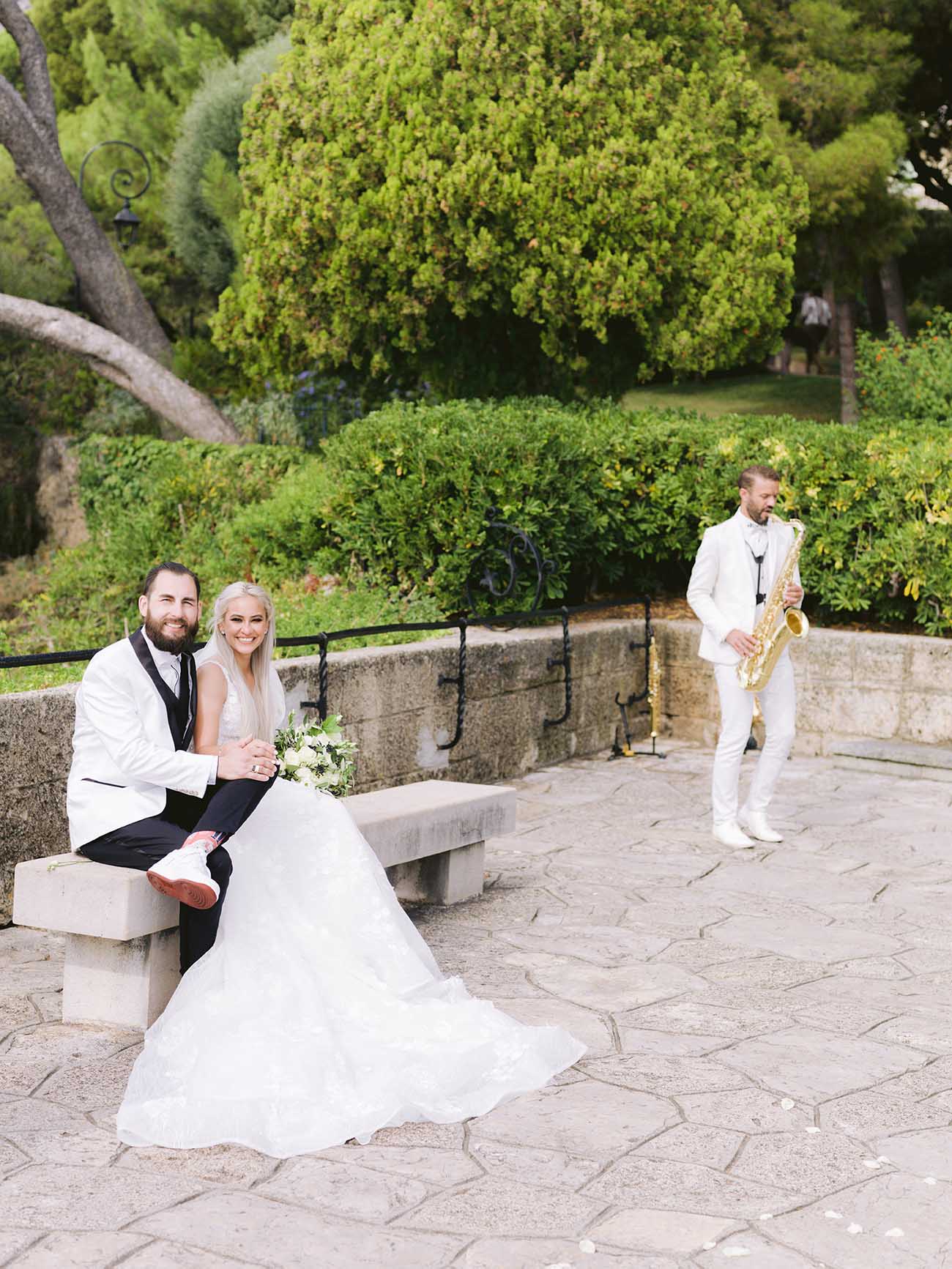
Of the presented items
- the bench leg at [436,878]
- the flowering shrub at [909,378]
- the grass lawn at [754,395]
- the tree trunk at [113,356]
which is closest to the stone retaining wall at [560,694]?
the bench leg at [436,878]

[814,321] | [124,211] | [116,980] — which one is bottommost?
[116,980]

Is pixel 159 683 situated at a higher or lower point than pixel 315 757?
higher

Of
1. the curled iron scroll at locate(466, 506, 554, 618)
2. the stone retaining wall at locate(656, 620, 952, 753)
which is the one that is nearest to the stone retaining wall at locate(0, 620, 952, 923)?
the stone retaining wall at locate(656, 620, 952, 753)

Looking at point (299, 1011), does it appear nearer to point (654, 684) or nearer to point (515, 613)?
point (515, 613)

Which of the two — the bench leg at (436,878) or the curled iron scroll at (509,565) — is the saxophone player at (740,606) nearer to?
the bench leg at (436,878)

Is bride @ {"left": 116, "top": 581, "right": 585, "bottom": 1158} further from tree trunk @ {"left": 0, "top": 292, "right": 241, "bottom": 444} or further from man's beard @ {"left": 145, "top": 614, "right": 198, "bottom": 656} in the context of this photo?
tree trunk @ {"left": 0, "top": 292, "right": 241, "bottom": 444}

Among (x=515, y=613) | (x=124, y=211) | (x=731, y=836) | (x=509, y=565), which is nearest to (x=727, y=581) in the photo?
(x=731, y=836)

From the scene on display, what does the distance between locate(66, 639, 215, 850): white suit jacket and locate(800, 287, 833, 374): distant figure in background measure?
966 inches

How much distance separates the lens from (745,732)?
7.50 metres

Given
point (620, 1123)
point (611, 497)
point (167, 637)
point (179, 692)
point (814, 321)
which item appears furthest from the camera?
point (814, 321)

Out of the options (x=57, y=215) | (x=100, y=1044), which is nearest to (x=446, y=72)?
(x=57, y=215)

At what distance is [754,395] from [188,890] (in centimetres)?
2370

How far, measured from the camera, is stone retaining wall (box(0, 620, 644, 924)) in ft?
19.5

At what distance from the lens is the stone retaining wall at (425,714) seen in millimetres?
5949
